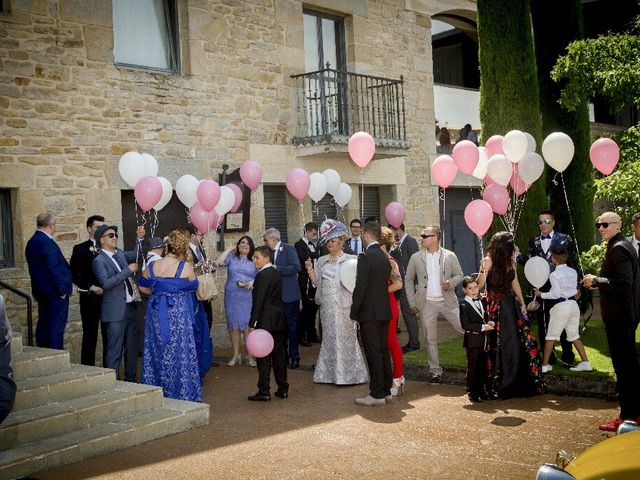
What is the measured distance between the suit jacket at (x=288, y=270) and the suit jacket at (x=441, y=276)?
1.66 metres

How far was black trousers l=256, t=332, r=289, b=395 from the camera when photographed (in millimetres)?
7941

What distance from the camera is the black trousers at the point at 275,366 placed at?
794 centimetres

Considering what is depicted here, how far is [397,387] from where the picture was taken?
8031mm

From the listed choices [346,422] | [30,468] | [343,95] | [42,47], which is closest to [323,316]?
[346,422]

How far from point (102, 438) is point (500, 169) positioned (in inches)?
218

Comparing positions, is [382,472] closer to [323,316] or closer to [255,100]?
[323,316]

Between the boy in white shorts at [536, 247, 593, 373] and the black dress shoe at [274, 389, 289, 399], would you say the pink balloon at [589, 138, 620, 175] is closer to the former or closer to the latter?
the boy in white shorts at [536, 247, 593, 373]

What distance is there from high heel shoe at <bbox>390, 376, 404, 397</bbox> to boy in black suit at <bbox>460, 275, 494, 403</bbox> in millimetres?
766

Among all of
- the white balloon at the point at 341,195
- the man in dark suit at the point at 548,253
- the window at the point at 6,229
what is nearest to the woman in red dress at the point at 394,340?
the man in dark suit at the point at 548,253

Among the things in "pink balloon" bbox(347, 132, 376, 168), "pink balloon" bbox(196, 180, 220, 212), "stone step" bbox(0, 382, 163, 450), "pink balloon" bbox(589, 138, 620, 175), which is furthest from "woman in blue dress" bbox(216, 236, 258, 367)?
"pink balloon" bbox(589, 138, 620, 175)

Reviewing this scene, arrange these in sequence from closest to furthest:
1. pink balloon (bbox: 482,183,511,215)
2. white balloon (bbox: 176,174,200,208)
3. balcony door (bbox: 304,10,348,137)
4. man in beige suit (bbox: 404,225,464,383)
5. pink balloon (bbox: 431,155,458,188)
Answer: man in beige suit (bbox: 404,225,464,383) → pink balloon (bbox: 482,183,511,215) → pink balloon (bbox: 431,155,458,188) → white balloon (bbox: 176,174,200,208) → balcony door (bbox: 304,10,348,137)

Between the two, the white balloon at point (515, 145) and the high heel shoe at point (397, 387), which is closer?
the high heel shoe at point (397, 387)

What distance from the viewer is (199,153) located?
12.1m

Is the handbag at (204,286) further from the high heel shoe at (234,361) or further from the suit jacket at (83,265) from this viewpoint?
the high heel shoe at (234,361)
